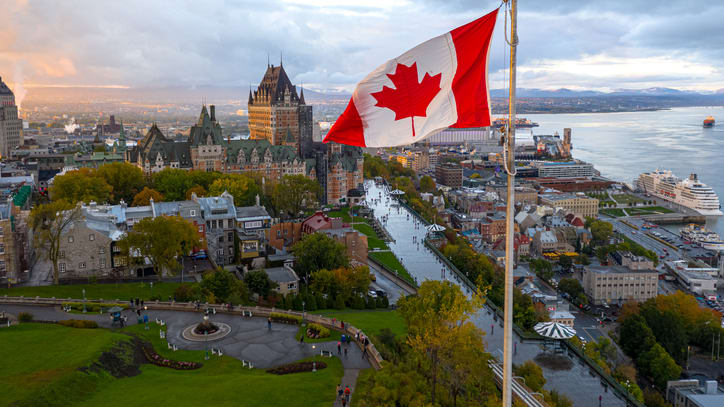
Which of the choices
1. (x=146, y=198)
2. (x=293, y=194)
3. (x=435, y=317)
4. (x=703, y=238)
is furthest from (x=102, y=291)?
(x=703, y=238)

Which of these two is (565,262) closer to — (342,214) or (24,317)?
(342,214)

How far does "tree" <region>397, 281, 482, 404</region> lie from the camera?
18.1 meters

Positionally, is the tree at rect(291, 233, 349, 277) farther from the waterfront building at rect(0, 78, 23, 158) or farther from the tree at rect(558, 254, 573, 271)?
the waterfront building at rect(0, 78, 23, 158)

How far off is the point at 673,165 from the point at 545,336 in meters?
132

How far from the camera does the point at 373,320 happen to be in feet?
100.0

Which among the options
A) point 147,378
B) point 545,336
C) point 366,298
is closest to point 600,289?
point 545,336

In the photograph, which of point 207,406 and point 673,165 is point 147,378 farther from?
point 673,165

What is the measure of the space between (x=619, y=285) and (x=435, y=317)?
44.5 metres

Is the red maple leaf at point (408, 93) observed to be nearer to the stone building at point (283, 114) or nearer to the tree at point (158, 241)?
the tree at point (158, 241)

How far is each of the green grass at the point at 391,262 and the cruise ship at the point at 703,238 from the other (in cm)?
4722

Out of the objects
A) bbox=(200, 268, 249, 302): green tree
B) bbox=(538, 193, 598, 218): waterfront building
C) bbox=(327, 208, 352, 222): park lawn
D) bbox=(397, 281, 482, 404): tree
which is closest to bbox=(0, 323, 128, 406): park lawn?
bbox=(200, 268, 249, 302): green tree

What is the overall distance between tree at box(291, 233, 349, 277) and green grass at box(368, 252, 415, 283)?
30.8 ft

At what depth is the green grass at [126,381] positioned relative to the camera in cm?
1855

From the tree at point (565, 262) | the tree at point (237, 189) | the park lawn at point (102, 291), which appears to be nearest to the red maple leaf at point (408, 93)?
the park lawn at point (102, 291)
